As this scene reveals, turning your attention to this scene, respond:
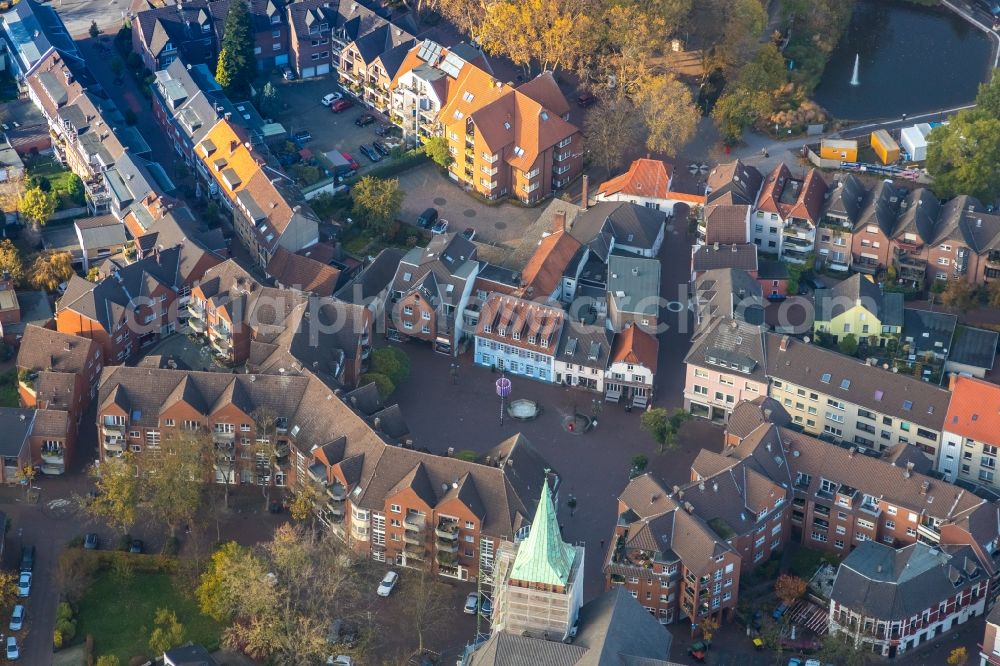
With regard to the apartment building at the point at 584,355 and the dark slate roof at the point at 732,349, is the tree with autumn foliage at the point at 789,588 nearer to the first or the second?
the dark slate roof at the point at 732,349

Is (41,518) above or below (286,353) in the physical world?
below

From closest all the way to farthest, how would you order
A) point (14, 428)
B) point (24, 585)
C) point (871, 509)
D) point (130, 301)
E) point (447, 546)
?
point (24, 585) → point (447, 546) → point (871, 509) → point (14, 428) → point (130, 301)

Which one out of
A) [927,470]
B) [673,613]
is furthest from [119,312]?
[927,470]

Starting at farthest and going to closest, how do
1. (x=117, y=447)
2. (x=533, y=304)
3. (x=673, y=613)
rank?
(x=533, y=304) < (x=117, y=447) < (x=673, y=613)

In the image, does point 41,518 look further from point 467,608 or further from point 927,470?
point 927,470

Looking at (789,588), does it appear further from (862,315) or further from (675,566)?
(862,315)

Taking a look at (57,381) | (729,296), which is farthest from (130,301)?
(729,296)

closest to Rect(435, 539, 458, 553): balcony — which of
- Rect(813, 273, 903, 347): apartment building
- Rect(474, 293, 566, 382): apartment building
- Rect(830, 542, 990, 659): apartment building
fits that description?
Rect(474, 293, 566, 382): apartment building
